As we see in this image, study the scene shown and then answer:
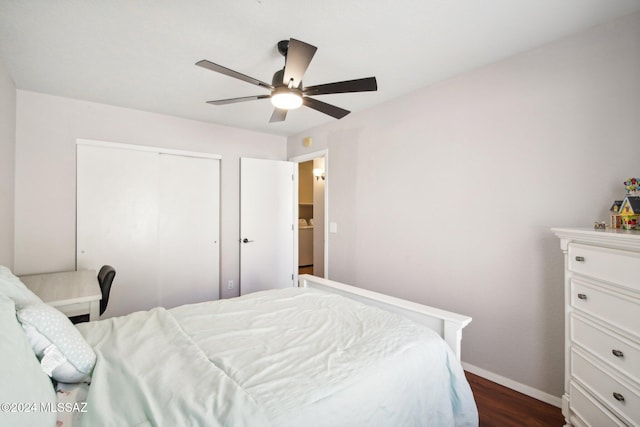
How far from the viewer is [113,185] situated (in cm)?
311

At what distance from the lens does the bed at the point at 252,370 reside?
91cm

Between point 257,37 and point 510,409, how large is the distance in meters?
3.01

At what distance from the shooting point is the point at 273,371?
1.16 metres

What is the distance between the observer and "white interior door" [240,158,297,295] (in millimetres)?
3902

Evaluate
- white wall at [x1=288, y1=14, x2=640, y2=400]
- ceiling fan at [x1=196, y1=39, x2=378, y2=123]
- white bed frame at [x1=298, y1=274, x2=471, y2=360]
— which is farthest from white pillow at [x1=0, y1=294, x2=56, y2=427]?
white wall at [x1=288, y1=14, x2=640, y2=400]

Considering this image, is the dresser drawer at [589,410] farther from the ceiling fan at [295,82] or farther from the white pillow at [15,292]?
the white pillow at [15,292]

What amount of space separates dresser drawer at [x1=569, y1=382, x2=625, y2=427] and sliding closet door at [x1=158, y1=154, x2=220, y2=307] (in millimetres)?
3504

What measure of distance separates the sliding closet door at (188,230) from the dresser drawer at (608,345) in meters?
3.54

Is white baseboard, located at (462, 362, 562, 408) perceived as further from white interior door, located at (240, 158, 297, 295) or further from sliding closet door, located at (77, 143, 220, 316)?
sliding closet door, located at (77, 143, 220, 316)

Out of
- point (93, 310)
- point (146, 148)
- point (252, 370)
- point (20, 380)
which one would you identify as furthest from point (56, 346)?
point (146, 148)

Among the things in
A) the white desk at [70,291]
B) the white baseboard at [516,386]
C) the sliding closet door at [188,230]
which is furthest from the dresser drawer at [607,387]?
the sliding closet door at [188,230]

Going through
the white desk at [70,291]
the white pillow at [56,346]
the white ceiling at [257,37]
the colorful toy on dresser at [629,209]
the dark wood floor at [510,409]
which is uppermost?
the white ceiling at [257,37]

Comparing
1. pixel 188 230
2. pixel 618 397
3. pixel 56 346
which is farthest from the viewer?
pixel 188 230

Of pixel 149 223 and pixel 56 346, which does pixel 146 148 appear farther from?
pixel 56 346
